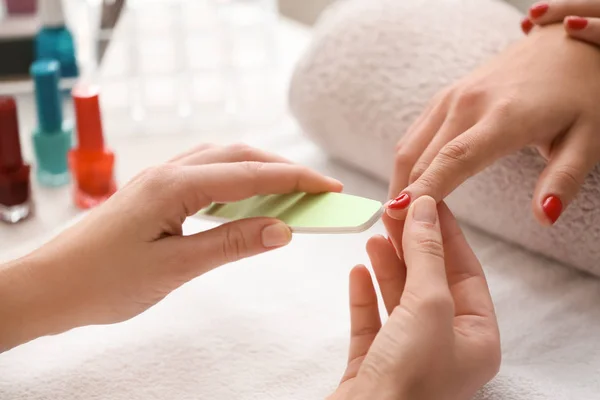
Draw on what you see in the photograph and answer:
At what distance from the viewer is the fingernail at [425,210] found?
0.53m

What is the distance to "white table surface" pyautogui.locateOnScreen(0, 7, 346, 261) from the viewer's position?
0.89 m

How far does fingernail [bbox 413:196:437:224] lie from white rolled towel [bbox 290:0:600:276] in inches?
7.7

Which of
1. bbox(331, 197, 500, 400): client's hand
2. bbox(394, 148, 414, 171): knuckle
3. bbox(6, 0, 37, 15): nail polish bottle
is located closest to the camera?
bbox(331, 197, 500, 400): client's hand

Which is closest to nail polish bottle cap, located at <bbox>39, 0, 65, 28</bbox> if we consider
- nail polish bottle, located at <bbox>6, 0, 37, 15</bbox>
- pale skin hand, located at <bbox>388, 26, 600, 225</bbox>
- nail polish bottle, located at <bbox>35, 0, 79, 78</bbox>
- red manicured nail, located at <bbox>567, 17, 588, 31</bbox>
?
nail polish bottle, located at <bbox>35, 0, 79, 78</bbox>

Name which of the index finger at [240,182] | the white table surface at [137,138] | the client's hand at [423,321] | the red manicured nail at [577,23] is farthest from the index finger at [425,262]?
the white table surface at [137,138]

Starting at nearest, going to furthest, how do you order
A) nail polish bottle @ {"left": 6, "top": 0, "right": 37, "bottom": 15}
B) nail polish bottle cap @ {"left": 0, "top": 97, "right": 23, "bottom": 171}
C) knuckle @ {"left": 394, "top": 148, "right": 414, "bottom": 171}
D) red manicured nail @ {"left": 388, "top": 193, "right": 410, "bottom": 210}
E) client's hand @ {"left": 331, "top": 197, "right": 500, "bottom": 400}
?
client's hand @ {"left": 331, "top": 197, "right": 500, "bottom": 400} → red manicured nail @ {"left": 388, "top": 193, "right": 410, "bottom": 210} → knuckle @ {"left": 394, "top": 148, "right": 414, "bottom": 171} → nail polish bottle cap @ {"left": 0, "top": 97, "right": 23, "bottom": 171} → nail polish bottle @ {"left": 6, "top": 0, "right": 37, "bottom": 15}

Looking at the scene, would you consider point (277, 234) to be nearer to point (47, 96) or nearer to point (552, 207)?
point (552, 207)

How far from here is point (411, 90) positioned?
0.80 m

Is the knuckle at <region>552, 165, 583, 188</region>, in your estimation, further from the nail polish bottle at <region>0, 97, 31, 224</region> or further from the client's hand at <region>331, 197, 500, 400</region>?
the nail polish bottle at <region>0, 97, 31, 224</region>

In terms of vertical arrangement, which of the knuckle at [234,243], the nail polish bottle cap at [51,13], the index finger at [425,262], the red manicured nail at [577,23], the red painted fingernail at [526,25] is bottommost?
the knuckle at [234,243]

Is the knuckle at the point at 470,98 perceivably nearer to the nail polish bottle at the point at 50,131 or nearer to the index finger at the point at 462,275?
the index finger at the point at 462,275

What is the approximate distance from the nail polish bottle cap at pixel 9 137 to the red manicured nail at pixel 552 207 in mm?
572

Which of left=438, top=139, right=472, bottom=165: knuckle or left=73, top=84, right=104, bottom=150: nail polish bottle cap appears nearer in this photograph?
left=438, top=139, right=472, bottom=165: knuckle

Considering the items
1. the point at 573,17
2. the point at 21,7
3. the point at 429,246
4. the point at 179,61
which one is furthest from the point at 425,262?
the point at 21,7
